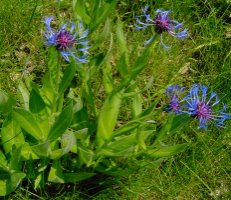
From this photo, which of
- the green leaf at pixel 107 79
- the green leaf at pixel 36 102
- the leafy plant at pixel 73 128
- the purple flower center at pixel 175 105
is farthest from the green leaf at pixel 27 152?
the purple flower center at pixel 175 105

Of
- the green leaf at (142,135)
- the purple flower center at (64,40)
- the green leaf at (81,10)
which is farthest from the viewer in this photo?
the green leaf at (81,10)

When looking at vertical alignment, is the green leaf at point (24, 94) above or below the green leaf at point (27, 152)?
above

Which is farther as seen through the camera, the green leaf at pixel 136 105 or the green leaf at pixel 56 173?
the green leaf at pixel 136 105

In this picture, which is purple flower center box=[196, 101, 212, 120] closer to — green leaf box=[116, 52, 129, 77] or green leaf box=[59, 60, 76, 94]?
→ green leaf box=[116, 52, 129, 77]

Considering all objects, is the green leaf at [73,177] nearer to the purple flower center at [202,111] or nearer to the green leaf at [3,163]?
the green leaf at [3,163]

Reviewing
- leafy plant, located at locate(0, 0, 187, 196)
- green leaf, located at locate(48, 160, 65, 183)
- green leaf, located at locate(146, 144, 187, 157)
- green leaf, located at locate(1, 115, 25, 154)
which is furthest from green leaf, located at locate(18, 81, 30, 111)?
green leaf, located at locate(146, 144, 187, 157)

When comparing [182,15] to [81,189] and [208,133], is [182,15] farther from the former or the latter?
[81,189]
